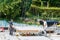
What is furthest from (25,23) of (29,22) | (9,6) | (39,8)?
(39,8)

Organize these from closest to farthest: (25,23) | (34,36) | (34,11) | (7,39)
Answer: (7,39), (34,36), (25,23), (34,11)

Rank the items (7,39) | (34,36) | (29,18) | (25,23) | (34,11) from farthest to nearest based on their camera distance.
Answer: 1. (34,11)
2. (29,18)
3. (25,23)
4. (34,36)
5. (7,39)

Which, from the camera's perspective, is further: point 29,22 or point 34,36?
point 29,22

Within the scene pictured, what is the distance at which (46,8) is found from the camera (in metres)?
25.7

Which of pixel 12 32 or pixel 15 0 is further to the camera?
pixel 15 0

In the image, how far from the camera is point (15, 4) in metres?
23.6

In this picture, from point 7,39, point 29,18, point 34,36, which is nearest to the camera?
point 7,39

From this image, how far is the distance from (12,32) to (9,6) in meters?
4.93

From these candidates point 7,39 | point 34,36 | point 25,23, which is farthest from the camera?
point 25,23

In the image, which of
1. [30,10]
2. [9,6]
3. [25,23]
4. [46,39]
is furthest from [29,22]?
[46,39]

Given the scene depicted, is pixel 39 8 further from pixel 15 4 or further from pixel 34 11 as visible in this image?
pixel 15 4

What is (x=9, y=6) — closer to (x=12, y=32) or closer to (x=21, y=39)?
(x=12, y=32)

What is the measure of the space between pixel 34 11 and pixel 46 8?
3.45 feet

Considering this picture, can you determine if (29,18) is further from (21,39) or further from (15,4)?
(21,39)
